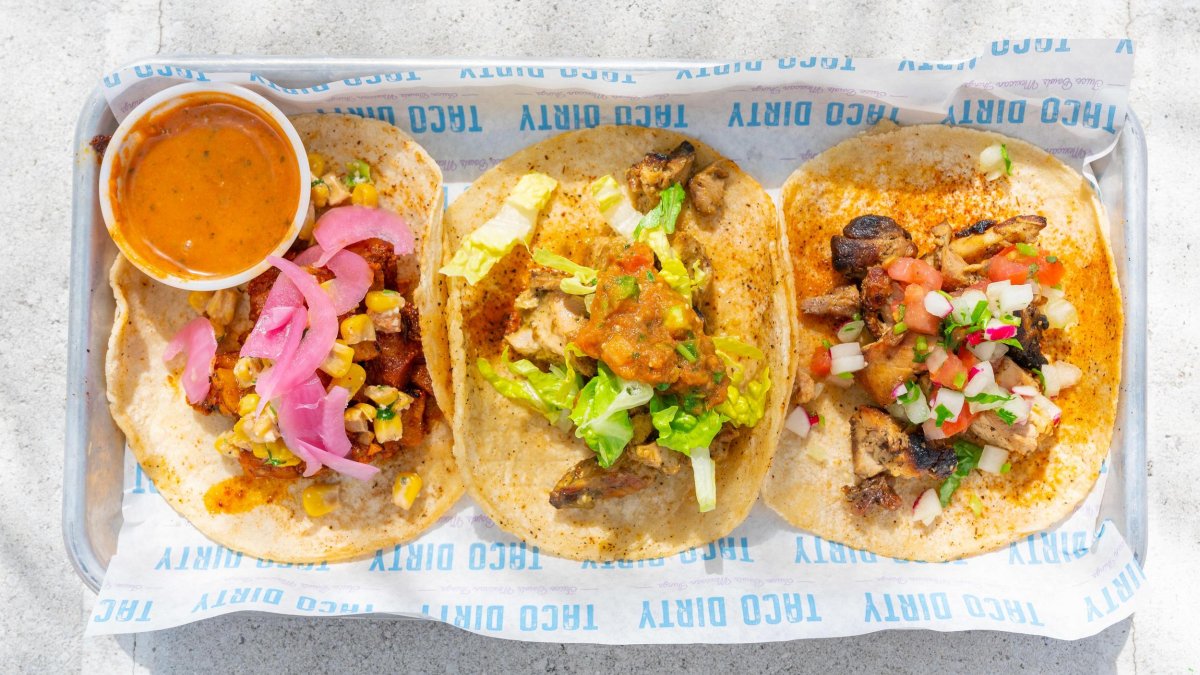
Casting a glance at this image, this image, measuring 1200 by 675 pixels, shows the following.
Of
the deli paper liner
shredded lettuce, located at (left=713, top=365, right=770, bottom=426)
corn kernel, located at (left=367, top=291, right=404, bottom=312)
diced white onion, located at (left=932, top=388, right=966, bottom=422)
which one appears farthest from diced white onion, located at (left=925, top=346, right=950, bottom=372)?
corn kernel, located at (left=367, top=291, right=404, bottom=312)

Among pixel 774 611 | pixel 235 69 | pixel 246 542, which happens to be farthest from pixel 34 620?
pixel 774 611

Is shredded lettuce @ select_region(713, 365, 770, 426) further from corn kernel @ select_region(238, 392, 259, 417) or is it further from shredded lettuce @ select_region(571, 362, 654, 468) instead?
corn kernel @ select_region(238, 392, 259, 417)

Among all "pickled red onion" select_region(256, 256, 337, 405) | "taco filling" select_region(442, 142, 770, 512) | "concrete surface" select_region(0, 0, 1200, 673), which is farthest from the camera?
"concrete surface" select_region(0, 0, 1200, 673)

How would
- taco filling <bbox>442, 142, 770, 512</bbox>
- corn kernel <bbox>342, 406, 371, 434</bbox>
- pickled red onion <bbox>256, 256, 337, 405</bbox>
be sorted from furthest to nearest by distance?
corn kernel <bbox>342, 406, 371, 434</bbox> < pickled red onion <bbox>256, 256, 337, 405</bbox> < taco filling <bbox>442, 142, 770, 512</bbox>

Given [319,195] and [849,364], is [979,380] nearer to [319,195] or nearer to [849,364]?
[849,364]

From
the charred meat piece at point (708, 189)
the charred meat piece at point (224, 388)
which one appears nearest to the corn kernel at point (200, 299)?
the charred meat piece at point (224, 388)

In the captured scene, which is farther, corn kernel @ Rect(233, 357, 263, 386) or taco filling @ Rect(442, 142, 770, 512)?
corn kernel @ Rect(233, 357, 263, 386)

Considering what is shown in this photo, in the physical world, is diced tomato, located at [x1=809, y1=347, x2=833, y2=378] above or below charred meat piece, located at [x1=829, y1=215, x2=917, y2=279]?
below
